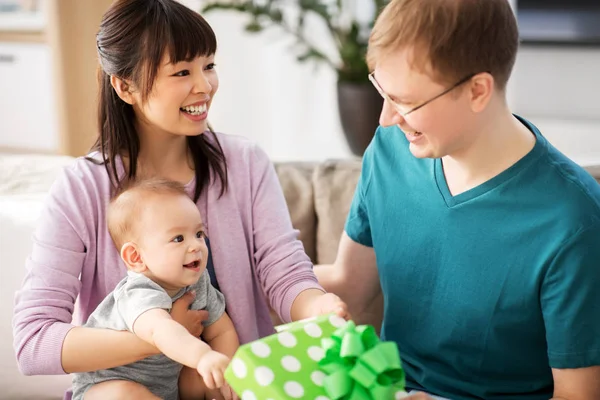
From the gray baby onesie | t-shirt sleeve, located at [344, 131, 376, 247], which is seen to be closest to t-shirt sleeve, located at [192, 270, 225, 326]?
the gray baby onesie

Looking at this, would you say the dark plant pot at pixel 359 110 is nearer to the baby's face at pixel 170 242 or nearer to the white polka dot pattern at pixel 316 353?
the baby's face at pixel 170 242

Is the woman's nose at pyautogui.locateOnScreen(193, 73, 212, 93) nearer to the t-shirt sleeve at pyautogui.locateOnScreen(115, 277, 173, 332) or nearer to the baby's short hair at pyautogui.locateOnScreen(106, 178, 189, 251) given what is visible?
the baby's short hair at pyautogui.locateOnScreen(106, 178, 189, 251)

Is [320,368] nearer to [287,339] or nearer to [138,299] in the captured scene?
[287,339]

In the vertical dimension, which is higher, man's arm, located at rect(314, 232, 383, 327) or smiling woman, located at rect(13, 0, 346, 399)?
smiling woman, located at rect(13, 0, 346, 399)

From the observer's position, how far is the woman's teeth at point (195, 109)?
5.09 ft

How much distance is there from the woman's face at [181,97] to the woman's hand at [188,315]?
317 millimetres

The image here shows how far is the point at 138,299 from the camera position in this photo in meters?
1.43

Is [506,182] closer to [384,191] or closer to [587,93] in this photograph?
[384,191]

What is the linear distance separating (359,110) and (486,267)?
2.12 m

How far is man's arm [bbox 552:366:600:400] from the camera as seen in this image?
1406 millimetres

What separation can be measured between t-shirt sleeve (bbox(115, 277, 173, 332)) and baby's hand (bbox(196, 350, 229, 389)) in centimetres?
18

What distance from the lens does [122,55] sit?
5.03ft

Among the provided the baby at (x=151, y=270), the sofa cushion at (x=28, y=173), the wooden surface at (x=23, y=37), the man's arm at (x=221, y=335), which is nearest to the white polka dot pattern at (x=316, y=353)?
the baby at (x=151, y=270)

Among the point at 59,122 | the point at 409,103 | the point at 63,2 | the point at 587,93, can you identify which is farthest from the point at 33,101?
the point at 409,103
